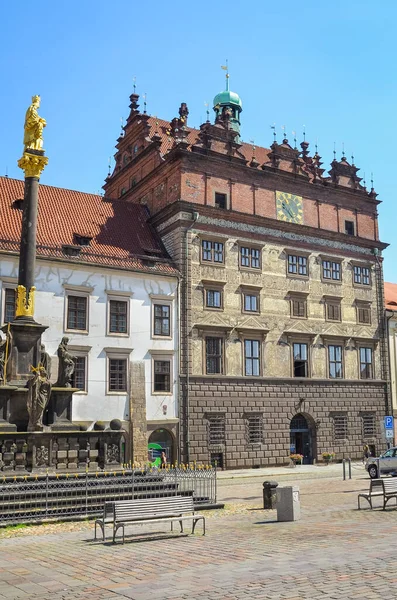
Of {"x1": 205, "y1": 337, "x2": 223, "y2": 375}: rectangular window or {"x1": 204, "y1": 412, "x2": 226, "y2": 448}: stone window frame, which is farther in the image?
{"x1": 205, "y1": 337, "x2": 223, "y2": 375}: rectangular window

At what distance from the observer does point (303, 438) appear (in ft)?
126

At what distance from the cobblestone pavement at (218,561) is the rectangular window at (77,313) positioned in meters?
17.0

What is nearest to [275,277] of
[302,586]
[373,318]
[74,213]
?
[373,318]

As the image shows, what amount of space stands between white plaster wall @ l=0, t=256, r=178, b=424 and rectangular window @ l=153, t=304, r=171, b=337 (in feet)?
0.90

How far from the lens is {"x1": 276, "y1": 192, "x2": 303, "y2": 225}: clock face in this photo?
3944 cm

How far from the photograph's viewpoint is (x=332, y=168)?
43562 mm

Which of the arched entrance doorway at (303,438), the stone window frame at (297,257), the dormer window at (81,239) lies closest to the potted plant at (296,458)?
the arched entrance doorway at (303,438)

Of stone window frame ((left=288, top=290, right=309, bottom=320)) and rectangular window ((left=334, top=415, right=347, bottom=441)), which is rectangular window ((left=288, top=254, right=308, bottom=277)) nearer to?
stone window frame ((left=288, top=290, right=309, bottom=320))

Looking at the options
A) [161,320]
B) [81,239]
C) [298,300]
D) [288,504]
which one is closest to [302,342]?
[298,300]

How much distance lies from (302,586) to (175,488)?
33.1 feet

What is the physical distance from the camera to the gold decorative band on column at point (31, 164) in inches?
808

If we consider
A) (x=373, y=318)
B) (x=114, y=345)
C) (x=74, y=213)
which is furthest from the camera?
(x=373, y=318)

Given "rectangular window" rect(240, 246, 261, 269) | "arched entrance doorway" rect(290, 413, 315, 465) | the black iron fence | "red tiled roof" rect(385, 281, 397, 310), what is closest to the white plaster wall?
"rectangular window" rect(240, 246, 261, 269)

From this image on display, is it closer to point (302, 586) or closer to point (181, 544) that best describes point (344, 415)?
point (181, 544)
